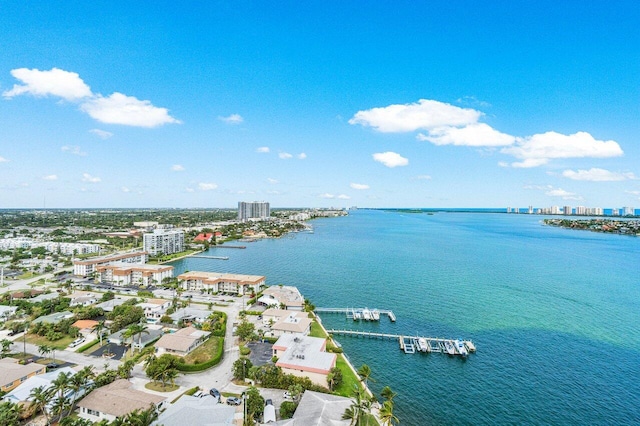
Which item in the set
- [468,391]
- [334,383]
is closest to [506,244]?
[468,391]

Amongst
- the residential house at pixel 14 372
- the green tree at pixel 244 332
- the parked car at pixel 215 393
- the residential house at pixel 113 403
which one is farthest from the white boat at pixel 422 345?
the residential house at pixel 14 372

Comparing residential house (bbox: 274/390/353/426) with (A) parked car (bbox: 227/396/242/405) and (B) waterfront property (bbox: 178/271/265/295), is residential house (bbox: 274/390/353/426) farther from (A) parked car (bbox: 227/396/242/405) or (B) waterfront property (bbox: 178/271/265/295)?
(B) waterfront property (bbox: 178/271/265/295)

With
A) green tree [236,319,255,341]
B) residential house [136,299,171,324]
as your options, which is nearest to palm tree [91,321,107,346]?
residential house [136,299,171,324]

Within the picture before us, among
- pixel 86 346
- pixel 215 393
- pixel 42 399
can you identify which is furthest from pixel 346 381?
pixel 86 346

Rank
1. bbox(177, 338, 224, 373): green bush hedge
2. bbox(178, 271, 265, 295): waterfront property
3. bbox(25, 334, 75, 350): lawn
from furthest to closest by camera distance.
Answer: bbox(178, 271, 265, 295): waterfront property
bbox(25, 334, 75, 350): lawn
bbox(177, 338, 224, 373): green bush hedge

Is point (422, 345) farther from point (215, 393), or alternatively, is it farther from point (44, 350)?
point (44, 350)

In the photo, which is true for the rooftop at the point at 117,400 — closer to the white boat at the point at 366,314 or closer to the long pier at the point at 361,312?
the long pier at the point at 361,312

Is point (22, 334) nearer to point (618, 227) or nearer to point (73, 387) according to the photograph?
point (73, 387)
